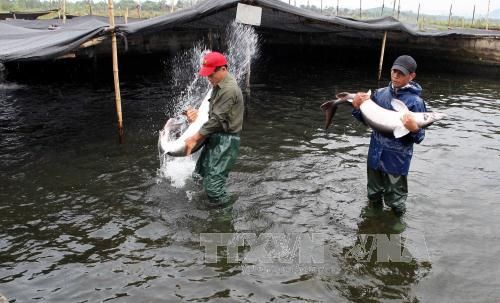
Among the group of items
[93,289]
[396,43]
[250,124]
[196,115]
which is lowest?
[93,289]

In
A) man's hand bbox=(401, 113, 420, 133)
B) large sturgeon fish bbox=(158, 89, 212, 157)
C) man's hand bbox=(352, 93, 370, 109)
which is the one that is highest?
man's hand bbox=(352, 93, 370, 109)

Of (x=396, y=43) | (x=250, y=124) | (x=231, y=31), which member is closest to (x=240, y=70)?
(x=231, y=31)

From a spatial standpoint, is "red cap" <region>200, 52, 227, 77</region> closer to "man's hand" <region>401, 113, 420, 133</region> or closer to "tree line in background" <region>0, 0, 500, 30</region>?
"man's hand" <region>401, 113, 420, 133</region>

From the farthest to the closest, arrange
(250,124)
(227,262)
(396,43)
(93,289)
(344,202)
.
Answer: (396,43)
(250,124)
(344,202)
(227,262)
(93,289)

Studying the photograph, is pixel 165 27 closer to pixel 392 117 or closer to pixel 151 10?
pixel 392 117

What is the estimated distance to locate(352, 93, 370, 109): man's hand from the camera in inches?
200

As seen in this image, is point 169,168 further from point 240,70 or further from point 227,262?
point 240,70

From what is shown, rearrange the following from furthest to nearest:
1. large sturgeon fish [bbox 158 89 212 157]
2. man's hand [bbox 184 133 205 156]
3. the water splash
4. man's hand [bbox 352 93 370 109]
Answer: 1. the water splash
2. large sturgeon fish [bbox 158 89 212 157]
3. man's hand [bbox 184 133 205 156]
4. man's hand [bbox 352 93 370 109]

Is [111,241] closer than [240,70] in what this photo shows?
Yes

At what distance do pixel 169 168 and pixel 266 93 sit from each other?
7.36 meters

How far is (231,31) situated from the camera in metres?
14.9

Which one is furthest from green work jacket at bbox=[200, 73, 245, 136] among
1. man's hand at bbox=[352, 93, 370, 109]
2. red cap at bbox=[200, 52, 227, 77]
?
man's hand at bbox=[352, 93, 370, 109]

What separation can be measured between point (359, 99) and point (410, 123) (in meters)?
0.74

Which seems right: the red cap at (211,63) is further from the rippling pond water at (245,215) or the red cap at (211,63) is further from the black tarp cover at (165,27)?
the black tarp cover at (165,27)
